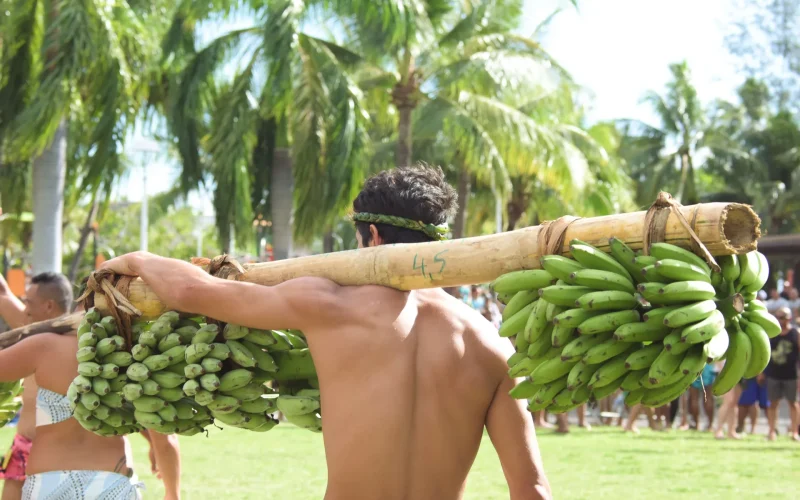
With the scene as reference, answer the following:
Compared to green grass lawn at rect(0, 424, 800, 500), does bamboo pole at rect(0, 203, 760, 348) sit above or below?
above

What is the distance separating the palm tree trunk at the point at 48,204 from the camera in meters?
14.0

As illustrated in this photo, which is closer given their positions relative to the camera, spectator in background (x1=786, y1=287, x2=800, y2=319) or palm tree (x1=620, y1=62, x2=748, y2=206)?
spectator in background (x1=786, y1=287, x2=800, y2=319)

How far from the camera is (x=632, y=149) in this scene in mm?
38406

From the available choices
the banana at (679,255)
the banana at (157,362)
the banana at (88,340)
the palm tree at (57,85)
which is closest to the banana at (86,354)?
the banana at (88,340)

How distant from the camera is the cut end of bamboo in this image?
274cm

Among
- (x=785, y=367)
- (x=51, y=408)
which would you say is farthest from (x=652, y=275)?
(x=785, y=367)

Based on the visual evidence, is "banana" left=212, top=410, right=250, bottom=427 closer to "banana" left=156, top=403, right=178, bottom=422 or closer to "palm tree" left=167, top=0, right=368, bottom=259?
"banana" left=156, top=403, right=178, bottom=422

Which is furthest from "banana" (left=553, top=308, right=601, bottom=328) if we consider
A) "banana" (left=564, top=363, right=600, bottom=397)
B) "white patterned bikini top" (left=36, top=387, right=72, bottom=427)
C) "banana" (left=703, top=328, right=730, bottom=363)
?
"white patterned bikini top" (left=36, top=387, right=72, bottom=427)

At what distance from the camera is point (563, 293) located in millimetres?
2738

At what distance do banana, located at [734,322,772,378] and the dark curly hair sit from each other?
3.61 ft

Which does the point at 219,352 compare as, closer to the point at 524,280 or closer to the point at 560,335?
the point at 524,280

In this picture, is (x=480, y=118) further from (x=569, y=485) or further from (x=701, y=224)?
(x=701, y=224)

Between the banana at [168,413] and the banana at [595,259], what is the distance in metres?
1.67

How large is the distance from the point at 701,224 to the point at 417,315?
0.97m
